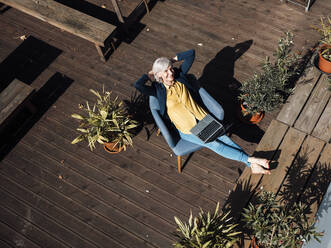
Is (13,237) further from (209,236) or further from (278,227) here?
(278,227)

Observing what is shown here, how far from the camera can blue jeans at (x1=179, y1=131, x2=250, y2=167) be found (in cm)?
302

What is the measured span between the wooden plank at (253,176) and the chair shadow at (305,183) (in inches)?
10.4

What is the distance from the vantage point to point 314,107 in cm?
345

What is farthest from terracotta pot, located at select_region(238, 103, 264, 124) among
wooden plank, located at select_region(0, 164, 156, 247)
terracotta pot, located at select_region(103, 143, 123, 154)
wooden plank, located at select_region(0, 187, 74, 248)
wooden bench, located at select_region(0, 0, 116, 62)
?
wooden plank, located at select_region(0, 187, 74, 248)

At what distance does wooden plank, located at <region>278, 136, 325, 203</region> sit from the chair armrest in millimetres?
961

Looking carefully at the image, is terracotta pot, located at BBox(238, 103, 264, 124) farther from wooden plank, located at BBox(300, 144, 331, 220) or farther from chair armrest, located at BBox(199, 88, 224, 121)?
wooden plank, located at BBox(300, 144, 331, 220)

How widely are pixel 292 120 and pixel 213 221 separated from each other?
5.08ft

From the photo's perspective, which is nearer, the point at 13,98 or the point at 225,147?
the point at 225,147

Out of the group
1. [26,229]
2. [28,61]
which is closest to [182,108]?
[26,229]

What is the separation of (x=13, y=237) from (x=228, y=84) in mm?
3341

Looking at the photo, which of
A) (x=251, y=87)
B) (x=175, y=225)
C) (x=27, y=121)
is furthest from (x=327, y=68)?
(x=27, y=121)

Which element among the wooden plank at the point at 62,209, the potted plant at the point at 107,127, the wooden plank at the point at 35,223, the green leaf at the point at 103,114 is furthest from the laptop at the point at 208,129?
the wooden plank at the point at 35,223

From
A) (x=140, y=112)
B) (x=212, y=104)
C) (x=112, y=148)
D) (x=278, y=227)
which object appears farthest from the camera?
(x=140, y=112)

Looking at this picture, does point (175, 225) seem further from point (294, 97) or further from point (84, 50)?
point (84, 50)
